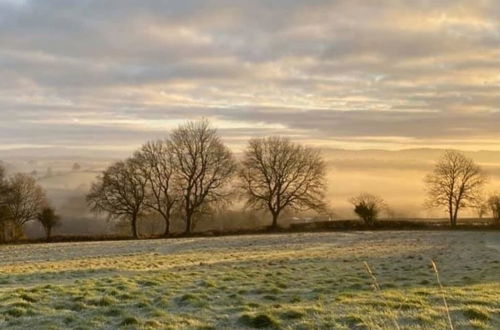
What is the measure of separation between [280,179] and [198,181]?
11773mm

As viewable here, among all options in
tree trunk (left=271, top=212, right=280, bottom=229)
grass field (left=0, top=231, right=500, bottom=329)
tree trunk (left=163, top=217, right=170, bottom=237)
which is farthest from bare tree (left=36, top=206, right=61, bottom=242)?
grass field (left=0, top=231, right=500, bottom=329)

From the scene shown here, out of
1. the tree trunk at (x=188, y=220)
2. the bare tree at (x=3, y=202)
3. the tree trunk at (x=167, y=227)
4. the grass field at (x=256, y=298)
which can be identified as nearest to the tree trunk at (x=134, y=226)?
the tree trunk at (x=167, y=227)

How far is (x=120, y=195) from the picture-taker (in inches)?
2712

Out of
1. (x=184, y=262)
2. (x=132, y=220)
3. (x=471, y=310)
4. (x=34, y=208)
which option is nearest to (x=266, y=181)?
(x=132, y=220)

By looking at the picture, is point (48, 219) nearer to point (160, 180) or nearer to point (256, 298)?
point (160, 180)

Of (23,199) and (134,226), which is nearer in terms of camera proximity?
(134,226)

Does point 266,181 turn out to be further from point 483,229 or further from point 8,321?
point 8,321

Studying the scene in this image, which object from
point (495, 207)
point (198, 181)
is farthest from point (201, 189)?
point (495, 207)

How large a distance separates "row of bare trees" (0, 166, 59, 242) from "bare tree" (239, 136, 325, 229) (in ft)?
87.7

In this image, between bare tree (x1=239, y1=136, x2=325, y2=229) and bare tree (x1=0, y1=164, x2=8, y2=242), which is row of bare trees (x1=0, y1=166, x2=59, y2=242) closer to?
bare tree (x1=0, y1=164, x2=8, y2=242)

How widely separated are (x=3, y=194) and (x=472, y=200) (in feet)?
223

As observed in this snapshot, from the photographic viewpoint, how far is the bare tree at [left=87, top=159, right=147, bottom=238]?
6844 centimetres

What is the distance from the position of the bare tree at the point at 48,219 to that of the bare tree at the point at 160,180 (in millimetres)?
11963

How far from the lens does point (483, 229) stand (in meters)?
63.1
